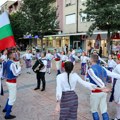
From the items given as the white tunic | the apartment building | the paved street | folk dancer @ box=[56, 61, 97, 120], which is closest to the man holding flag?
the paved street

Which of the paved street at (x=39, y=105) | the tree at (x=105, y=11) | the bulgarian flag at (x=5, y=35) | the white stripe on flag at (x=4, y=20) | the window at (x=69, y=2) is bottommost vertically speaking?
the paved street at (x=39, y=105)

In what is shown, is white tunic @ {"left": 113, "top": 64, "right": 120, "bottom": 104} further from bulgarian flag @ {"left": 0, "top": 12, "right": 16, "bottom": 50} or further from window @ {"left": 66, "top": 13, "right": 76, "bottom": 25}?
window @ {"left": 66, "top": 13, "right": 76, "bottom": 25}

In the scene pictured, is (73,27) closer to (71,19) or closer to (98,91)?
(71,19)

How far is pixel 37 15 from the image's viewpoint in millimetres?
35438

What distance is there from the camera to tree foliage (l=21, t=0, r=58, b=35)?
116 feet

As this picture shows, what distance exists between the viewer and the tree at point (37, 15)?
35.5m

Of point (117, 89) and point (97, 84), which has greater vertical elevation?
point (97, 84)

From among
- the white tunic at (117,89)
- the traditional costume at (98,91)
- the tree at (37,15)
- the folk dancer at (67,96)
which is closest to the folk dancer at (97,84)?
the traditional costume at (98,91)

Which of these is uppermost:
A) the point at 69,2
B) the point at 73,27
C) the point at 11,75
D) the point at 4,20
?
the point at 69,2

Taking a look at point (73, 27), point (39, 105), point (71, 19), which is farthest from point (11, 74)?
point (71, 19)

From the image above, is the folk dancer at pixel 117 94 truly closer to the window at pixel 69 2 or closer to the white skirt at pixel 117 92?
the white skirt at pixel 117 92

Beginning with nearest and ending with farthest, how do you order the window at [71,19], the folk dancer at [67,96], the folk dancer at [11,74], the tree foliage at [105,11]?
the folk dancer at [67,96], the folk dancer at [11,74], the tree foliage at [105,11], the window at [71,19]

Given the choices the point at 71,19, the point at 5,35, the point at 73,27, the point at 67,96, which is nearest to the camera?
the point at 67,96

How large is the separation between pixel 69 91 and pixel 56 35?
3852cm
